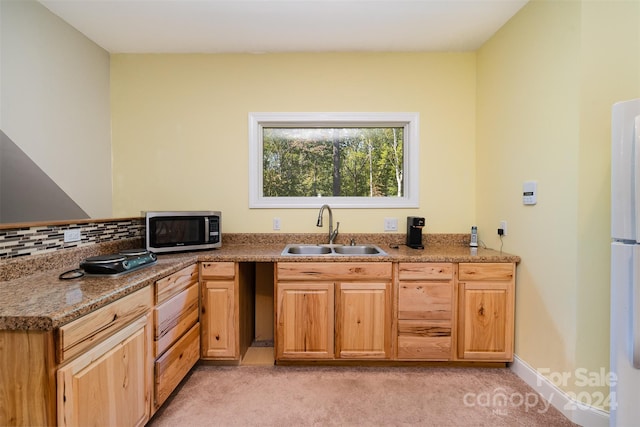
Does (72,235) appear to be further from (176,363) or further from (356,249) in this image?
(356,249)

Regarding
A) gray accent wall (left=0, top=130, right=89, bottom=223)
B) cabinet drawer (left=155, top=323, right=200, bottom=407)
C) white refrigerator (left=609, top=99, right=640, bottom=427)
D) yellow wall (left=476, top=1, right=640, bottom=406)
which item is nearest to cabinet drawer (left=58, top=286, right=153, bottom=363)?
cabinet drawer (left=155, top=323, right=200, bottom=407)

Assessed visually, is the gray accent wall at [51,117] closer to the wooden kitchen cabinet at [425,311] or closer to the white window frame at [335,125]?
the white window frame at [335,125]

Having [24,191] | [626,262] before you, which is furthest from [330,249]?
[24,191]

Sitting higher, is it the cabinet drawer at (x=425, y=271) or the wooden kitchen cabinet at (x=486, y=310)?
the cabinet drawer at (x=425, y=271)

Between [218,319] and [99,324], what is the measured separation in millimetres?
907

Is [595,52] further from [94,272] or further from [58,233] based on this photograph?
[58,233]

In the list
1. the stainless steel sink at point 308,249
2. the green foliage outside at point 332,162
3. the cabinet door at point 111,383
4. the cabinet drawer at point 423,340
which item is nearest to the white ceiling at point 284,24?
the green foliage outside at point 332,162

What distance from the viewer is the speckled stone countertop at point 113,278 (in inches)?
36.3

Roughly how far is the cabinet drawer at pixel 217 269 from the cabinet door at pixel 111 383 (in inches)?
21.3

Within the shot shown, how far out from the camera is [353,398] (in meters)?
1.63

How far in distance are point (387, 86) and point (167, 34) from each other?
1.84 meters

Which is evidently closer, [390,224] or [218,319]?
[218,319]

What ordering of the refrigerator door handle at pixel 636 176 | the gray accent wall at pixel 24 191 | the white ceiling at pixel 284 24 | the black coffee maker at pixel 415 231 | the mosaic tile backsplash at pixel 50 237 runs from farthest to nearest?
the black coffee maker at pixel 415 231 → the white ceiling at pixel 284 24 → the gray accent wall at pixel 24 191 → the mosaic tile backsplash at pixel 50 237 → the refrigerator door handle at pixel 636 176

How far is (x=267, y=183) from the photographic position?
8.28 ft
